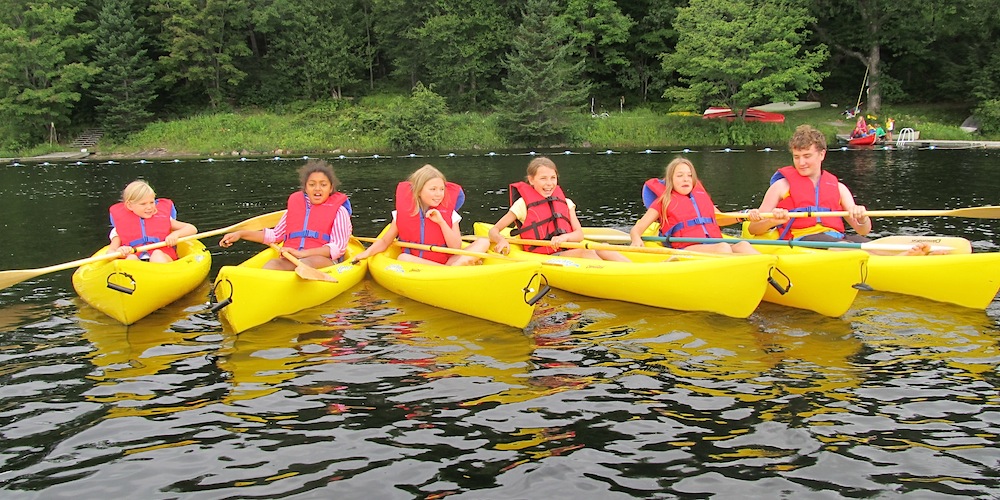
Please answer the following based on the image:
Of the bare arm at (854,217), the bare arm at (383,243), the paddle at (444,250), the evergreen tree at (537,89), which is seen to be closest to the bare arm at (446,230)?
the paddle at (444,250)

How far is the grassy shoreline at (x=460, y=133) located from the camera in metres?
26.7

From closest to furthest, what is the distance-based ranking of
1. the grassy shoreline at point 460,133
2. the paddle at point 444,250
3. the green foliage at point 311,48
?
the paddle at point 444,250, the grassy shoreline at point 460,133, the green foliage at point 311,48

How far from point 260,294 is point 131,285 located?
3.37 feet

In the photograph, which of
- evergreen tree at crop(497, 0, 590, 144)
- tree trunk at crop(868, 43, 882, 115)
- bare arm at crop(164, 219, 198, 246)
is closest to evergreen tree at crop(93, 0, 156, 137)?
evergreen tree at crop(497, 0, 590, 144)

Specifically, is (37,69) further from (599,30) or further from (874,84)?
(874,84)

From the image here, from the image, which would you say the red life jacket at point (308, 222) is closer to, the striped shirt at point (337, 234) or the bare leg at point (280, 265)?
the striped shirt at point (337, 234)

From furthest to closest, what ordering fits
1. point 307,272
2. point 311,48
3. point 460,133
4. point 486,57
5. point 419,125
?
point 486,57 → point 311,48 → point 460,133 → point 419,125 → point 307,272

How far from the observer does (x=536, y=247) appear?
7.16m

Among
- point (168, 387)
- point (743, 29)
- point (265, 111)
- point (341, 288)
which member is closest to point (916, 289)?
point (341, 288)

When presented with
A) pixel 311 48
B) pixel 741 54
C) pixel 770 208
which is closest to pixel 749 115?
pixel 741 54

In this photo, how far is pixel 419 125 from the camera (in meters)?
27.5

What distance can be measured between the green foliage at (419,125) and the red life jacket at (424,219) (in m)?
20.6

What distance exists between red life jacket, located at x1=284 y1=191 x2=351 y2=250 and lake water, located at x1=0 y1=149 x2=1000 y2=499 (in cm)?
71

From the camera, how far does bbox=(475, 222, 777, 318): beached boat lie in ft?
17.9
